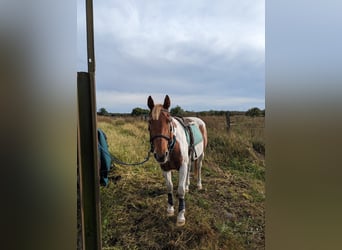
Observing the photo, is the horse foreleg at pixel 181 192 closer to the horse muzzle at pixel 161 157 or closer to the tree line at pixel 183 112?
the horse muzzle at pixel 161 157

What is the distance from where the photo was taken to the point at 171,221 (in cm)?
120

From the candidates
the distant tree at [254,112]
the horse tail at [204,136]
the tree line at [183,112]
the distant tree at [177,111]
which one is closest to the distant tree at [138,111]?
the tree line at [183,112]

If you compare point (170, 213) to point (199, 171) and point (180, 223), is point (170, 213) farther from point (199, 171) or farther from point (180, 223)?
point (199, 171)

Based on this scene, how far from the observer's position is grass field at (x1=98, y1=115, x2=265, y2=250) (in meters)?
Result: 1.05

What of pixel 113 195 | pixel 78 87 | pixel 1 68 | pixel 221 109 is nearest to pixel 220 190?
pixel 221 109

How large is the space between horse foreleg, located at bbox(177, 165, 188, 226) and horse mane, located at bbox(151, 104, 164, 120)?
252mm

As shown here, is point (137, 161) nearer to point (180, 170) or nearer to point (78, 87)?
point (180, 170)

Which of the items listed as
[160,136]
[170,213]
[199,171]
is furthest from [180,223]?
[160,136]

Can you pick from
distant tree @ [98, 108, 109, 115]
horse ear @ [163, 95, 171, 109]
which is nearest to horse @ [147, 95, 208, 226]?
horse ear @ [163, 95, 171, 109]

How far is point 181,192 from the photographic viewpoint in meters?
1.21

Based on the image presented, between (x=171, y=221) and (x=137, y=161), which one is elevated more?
(x=137, y=161)

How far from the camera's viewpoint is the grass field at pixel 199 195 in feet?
3.46

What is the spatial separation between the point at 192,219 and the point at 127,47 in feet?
2.55

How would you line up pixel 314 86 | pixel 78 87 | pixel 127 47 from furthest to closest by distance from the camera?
pixel 127 47
pixel 78 87
pixel 314 86
